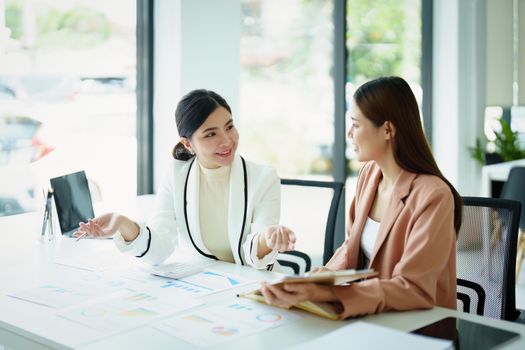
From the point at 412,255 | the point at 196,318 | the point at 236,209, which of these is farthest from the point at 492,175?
the point at 196,318

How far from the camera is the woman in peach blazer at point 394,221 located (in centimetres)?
173

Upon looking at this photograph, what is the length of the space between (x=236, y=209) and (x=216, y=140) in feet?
0.86

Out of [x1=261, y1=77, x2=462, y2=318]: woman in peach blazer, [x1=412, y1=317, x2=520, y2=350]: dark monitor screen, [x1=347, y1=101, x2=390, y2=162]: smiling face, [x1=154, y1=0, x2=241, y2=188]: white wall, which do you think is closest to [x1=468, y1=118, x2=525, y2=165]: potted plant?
[x1=154, y1=0, x2=241, y2=188]: white wall

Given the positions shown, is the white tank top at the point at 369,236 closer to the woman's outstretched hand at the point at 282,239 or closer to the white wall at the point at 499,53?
the woman's outstretched hand at the point at 282,239

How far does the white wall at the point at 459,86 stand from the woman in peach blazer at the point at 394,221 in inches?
122

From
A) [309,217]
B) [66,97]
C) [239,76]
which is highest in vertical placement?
[239,76]

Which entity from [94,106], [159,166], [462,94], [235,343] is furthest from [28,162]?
[462,94]

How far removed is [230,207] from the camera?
2500 mm

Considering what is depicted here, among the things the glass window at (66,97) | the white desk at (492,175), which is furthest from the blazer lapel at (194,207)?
the white desk at (492,175)

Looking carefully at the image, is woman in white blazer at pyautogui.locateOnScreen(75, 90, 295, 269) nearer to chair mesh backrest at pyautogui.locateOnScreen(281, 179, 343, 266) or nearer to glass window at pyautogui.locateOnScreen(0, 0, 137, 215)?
chair mesh backrest at pyautogui.locateOnScreen(281, 179, 343, 266)

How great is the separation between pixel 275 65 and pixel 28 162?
2.72 meters

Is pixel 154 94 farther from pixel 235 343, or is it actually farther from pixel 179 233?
pixel 235 343

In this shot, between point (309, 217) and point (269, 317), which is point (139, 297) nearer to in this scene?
point (269, 317)

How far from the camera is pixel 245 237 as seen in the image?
2496 millimetres
